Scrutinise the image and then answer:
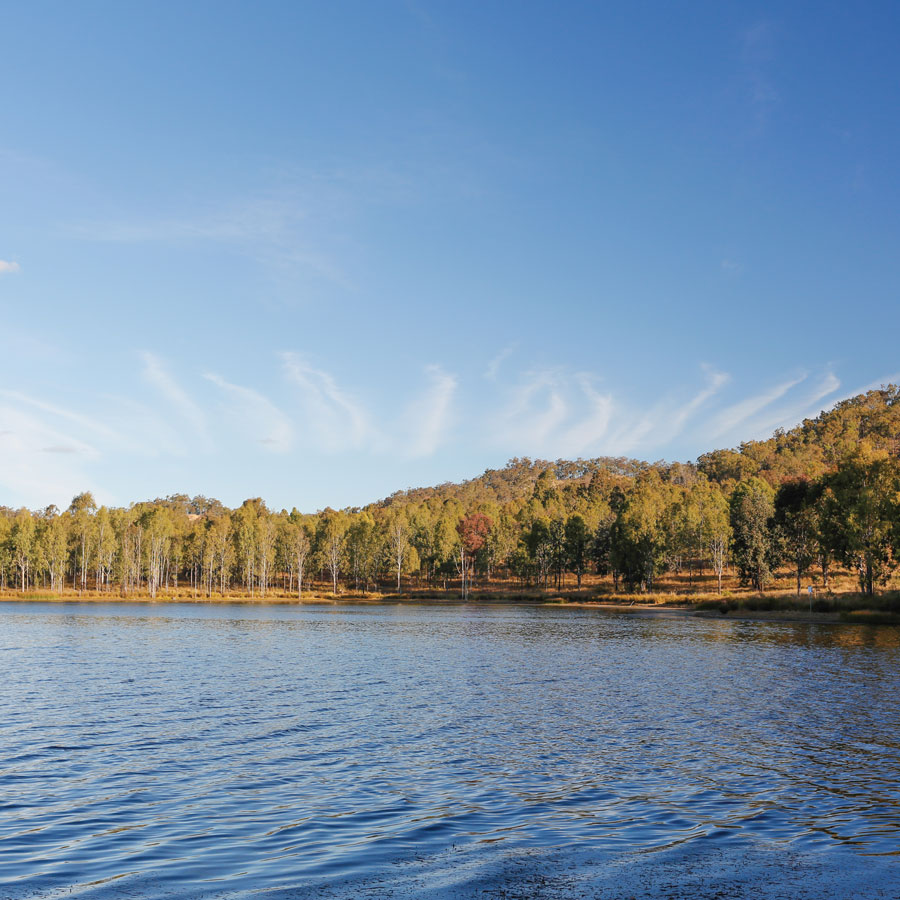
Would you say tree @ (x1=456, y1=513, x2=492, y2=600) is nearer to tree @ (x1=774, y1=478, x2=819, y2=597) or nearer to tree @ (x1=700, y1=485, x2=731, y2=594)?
tree @ (x1=700, y1=485, x2=731, y2=594)

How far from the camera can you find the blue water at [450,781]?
1236 cm

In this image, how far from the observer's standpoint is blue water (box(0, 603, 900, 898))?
1236cm

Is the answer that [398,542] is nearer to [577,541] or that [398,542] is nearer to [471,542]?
[471,542]

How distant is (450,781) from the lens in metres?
18.5

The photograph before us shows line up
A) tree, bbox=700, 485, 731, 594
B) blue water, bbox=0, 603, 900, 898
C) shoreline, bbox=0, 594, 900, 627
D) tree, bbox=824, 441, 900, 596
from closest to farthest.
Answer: blue water, bbox=0, 603, 900, 898, shoreline, bbox=0, 594, 900, 627, tree, bbox=824, 441, 900, 596, tree, bbox=700, 485, 731, 594

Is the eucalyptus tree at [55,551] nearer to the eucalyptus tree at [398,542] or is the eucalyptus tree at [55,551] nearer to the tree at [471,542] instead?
the eucalyptus tree at [398,542]

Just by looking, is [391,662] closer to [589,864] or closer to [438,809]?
[438,809]

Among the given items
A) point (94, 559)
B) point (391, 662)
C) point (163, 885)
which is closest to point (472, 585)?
point (94, 559)

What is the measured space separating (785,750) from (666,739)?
3.27m

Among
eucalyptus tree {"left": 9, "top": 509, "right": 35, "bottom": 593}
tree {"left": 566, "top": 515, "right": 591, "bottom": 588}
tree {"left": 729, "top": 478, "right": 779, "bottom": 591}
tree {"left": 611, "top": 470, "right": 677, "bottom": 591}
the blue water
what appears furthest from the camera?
eucalyptus tree {"left": 9, "top": 509, "right": 35, "bottom": 593}

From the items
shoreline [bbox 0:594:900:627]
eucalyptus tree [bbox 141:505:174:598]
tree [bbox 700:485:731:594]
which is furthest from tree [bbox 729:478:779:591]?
eucalyptus tree [bbox 141:505:174:598]

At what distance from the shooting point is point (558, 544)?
162 metres

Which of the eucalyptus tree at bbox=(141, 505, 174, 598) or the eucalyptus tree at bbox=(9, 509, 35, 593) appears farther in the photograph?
the eucalyptus tree at bbox=(141, 505, 174, 598)

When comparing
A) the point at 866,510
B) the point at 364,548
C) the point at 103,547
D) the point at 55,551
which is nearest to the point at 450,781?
the point at 866,510
